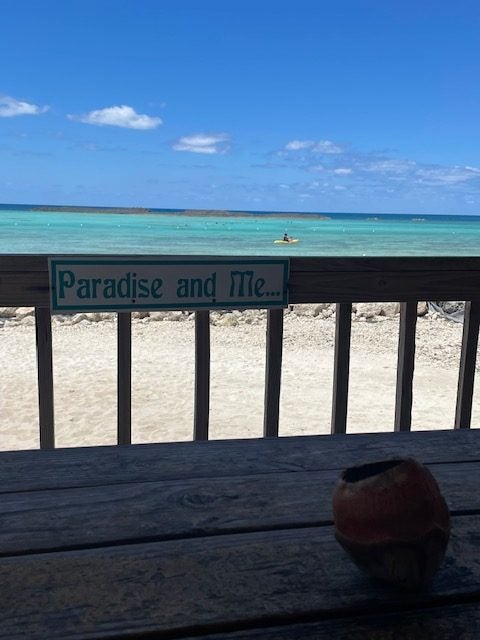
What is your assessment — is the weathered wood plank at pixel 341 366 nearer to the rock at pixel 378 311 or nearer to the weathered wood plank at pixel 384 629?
the weathered wood plank at pixel 384 629

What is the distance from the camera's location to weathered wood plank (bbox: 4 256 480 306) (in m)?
1.94

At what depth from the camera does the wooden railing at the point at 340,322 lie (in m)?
1.89

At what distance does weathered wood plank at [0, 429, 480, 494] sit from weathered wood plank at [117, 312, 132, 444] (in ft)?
2.28

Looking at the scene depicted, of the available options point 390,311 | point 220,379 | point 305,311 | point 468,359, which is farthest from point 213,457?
point 390,311

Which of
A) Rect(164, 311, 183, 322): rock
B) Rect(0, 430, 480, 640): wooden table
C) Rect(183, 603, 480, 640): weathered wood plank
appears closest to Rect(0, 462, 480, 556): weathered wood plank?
Rect(0, 430, 480, 640): wooden table

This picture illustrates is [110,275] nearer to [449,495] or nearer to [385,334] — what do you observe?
[449,495]

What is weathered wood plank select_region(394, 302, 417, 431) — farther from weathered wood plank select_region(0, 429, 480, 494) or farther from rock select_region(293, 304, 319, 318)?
rock select_region(293, 304, 319, 318)

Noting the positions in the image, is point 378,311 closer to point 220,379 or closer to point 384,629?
point 220,379

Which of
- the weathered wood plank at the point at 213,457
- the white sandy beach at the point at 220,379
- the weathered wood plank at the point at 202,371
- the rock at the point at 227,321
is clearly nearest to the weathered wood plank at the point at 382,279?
the weathered wood plank at the point at 202,371

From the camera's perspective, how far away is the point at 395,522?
2.15 ft

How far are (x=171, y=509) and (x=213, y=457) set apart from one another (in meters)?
0.23

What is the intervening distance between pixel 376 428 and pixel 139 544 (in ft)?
12.0

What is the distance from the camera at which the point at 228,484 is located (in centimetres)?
105

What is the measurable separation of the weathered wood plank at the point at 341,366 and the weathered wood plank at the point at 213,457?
0.65 m
